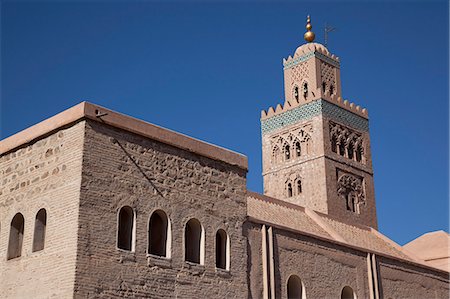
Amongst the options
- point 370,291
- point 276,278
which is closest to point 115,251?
point 276,278

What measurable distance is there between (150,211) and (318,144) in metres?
14.5

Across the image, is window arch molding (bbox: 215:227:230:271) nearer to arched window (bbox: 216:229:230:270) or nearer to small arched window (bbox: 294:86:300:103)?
arched window (bbox: 216:229:230:270)

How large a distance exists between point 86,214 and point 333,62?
767 inches

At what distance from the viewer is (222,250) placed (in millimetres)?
14258

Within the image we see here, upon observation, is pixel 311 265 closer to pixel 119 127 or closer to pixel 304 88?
pixel 119 127

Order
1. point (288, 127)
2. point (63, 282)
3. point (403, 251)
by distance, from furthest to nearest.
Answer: point (288, 127)
point (403, 251)
point (63, 282)

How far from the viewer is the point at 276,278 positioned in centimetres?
1520

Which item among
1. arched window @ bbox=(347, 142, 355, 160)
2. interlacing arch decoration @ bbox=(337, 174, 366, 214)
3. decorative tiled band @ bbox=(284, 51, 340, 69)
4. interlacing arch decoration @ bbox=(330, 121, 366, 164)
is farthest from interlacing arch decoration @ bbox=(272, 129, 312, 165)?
decorative tiled band @ bbox=(284, 51, 340, 69)

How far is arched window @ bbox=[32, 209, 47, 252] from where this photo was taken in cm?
1232

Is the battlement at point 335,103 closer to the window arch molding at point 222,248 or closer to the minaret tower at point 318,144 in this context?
the minaret tower at point 318,144

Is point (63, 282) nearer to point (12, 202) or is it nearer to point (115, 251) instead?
point (115, 251)

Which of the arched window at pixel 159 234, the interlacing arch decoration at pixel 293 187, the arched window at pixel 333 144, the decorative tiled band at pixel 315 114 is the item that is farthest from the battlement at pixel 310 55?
the arched window at pixel 159 234

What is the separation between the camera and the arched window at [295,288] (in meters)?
15.9

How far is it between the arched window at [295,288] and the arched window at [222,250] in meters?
→ 2.41
